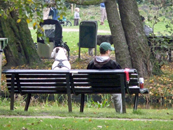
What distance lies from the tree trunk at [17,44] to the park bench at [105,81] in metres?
9.07

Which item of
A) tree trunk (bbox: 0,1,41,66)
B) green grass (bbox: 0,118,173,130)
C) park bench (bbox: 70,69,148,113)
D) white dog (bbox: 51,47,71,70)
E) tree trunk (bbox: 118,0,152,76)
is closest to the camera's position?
green grass (bbox: 0,118,173,130)

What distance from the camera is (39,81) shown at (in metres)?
8.11

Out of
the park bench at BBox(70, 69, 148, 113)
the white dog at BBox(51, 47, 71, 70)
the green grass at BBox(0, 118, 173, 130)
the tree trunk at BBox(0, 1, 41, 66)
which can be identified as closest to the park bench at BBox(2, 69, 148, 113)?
the park bench at BBox(70, 69, 148, 113)

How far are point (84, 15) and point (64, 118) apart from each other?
28591 mm

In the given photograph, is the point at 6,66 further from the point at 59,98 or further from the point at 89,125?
the point at 89,125

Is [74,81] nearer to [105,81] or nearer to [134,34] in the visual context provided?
[105,81]

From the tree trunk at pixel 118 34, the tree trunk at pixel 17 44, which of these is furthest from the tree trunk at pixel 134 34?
the tree trunk at pixel 17 44

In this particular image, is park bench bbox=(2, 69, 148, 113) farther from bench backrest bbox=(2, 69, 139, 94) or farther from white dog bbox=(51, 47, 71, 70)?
white dog bbox=(51, 47, 71, 70)

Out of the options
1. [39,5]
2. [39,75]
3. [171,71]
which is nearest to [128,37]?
[171,71]

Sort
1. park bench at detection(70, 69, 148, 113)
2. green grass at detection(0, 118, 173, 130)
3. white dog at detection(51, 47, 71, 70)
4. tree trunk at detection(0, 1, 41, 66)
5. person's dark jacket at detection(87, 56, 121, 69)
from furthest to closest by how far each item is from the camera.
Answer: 1. tree trunk at detection(0, 1, 41, 66)
2. white dog at detection(51, 47, 71, 70)
3. person's dark jacket at detection(87, 56, 121, 69)
4. park bench at detection(70, 69, 148, 113)
5. green grass at detection(0, 118, 173, 130)

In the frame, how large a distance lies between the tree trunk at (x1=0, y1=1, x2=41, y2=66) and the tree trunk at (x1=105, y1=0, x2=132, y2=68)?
3930mm

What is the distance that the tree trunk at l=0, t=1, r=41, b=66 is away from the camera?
1673cm

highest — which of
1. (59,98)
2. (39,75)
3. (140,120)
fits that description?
(39,75)

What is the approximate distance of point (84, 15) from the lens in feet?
117
